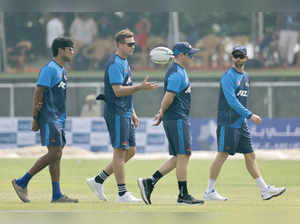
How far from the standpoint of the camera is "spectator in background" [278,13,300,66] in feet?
87.6

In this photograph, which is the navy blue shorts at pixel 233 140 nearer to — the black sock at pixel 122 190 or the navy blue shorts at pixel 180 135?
the navy blue shorts at pixel 180 135

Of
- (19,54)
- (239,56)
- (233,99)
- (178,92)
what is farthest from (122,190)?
(19,54)

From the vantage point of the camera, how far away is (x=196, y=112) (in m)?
27.0

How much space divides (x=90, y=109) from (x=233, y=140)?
1426 centimetres

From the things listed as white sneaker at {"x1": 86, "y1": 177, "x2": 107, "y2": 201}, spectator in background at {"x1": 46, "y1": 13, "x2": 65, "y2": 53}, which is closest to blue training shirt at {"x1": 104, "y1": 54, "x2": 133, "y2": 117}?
white sneaker at {"x1": 86, "y1": 177, "x2": 107, "y2": 201}

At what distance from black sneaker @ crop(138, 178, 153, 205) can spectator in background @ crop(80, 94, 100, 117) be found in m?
14.6

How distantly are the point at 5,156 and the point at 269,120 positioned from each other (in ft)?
23.6

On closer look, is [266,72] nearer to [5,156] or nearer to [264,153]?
[264,153]

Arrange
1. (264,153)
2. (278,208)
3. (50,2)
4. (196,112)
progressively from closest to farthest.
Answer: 1. (50,2)
2. (278,208)
3. (264,153)
4. (196,112)

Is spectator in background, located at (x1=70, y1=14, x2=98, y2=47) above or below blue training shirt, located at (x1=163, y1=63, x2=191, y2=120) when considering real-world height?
above

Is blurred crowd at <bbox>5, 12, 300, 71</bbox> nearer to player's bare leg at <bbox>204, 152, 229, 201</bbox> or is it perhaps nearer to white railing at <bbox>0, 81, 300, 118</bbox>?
white railing at <bbox>0, 81, 300, 118</bbox>

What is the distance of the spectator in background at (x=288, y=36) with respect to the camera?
2669 cm

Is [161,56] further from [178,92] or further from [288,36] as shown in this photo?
[288,36]

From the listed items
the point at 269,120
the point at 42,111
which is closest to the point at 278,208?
the point at 42,111
